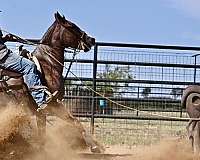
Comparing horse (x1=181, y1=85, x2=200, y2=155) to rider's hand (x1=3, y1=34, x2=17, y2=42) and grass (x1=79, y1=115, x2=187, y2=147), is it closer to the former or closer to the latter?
rider's hand (x1=3, y1=34, x2=17, y2=42)

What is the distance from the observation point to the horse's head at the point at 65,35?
9.34 meters

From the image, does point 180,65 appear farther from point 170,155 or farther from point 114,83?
point 170,155

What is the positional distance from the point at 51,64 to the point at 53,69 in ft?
0.32

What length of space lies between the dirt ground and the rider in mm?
338

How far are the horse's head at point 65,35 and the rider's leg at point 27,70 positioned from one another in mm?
1084

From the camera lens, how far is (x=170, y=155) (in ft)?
28.7

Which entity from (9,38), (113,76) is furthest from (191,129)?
(113,76)

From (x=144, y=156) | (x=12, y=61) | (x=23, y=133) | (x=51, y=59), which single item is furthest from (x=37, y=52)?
(x=144, y=156)

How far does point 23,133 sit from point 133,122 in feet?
16.9

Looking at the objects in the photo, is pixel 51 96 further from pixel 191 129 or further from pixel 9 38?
pixel 191 129

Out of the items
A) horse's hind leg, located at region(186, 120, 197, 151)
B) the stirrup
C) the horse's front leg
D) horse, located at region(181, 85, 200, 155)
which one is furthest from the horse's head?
horse's hind leg, located at region(186, 120, 197, 151)

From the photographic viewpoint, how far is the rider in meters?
8.23

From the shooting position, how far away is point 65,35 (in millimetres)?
9391

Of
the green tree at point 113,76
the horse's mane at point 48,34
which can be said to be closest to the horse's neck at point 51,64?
the horse's mane at point 48,34
